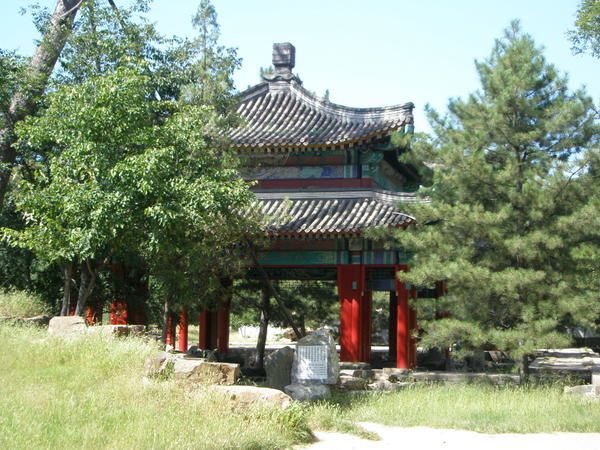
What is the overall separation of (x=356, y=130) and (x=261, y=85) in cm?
443

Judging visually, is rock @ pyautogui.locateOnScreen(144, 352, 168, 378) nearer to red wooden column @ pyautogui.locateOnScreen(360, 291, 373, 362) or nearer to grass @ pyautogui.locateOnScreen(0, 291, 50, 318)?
grass @ pyautogui.locateOnScreen(0, 291, 50, 318)

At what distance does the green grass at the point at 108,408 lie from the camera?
8.66 metres

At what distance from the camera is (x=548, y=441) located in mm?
10922

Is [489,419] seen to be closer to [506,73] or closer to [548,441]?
[548,441]

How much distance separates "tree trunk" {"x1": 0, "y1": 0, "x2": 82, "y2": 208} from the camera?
59.2 feet

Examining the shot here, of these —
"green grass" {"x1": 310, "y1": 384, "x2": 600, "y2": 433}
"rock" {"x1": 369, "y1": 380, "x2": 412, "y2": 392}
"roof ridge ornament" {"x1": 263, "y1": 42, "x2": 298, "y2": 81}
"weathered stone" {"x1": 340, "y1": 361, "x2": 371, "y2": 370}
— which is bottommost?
"green grass" {"x1": 310, "y1": 384, "x2": 600, "y2": 433}

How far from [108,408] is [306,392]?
15.8 feet

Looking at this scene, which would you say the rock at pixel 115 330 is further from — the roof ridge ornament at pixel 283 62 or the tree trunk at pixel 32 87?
the roof ridge ornament at pixel 283 62

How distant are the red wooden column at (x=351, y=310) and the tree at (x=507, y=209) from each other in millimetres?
2465

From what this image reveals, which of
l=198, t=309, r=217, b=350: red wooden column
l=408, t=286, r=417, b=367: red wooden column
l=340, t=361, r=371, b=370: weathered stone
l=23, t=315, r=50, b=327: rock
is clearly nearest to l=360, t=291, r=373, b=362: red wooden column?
l=340, t=361, r=371, b=370: weathered stone

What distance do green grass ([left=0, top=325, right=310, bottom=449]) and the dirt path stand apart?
1.96 feet

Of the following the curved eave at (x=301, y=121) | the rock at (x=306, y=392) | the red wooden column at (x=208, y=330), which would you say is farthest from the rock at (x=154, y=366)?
the red wooden column at (x=208, y=330)

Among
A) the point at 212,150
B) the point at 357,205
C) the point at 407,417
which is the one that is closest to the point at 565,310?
the point at 407,417

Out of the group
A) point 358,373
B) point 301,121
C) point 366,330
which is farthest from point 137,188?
point 366,330
